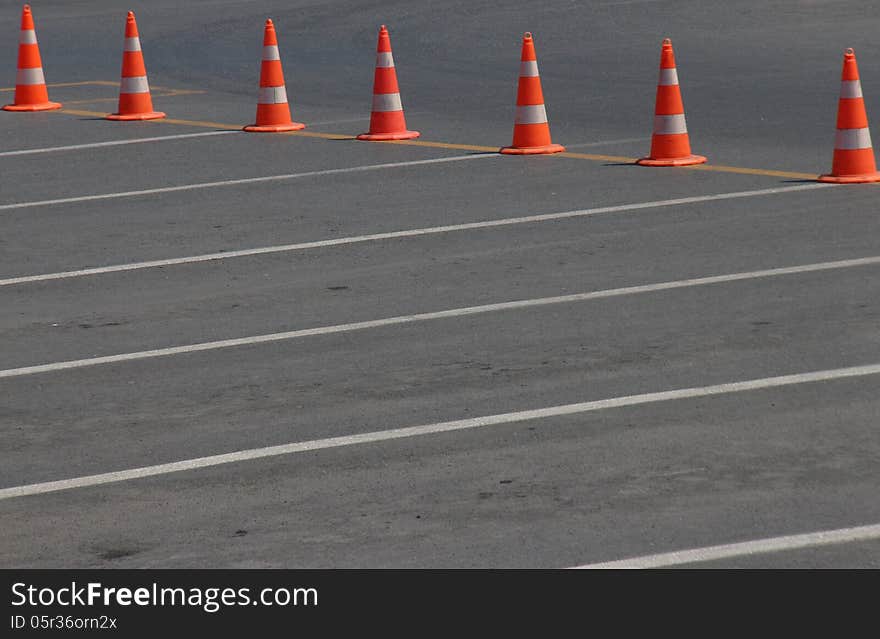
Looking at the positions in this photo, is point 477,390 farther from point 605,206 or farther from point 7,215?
point 7,215

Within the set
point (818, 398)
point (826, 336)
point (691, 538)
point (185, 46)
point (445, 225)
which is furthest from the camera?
point (185, 46)

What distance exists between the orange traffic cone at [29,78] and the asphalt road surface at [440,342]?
105 centimetres

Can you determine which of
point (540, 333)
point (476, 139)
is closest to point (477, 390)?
point (540, 333)

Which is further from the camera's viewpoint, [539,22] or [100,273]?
[539,22]

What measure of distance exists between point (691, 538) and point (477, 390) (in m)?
2.00

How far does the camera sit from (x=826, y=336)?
28.0 feet

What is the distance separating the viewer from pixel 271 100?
54.1 feet

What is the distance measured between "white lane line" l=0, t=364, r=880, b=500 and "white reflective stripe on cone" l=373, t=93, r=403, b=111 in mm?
8243

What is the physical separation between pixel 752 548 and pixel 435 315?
3.61 metres

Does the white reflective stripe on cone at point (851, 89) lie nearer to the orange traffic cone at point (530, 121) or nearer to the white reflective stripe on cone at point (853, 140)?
the white reflective stripe on cone at point (853, 140)

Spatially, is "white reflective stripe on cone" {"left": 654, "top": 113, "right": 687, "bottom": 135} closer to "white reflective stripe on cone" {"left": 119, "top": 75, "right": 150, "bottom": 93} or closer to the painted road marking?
"white reflective stripe on cone" {"left": 119, "top": 75, "right": 150, "bottom": 93}

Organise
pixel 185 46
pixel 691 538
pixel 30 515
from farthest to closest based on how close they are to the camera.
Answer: pixel 185 46, pixel 30 515, pixel 691 538

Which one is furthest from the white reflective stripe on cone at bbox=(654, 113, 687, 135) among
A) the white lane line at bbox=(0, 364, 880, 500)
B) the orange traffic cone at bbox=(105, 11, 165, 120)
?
the white lane line at bbox=(0, 364, 880, 500)

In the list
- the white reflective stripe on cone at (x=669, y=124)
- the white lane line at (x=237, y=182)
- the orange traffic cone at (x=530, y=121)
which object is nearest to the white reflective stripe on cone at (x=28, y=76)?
the white lane line at (x=237, y=182)
